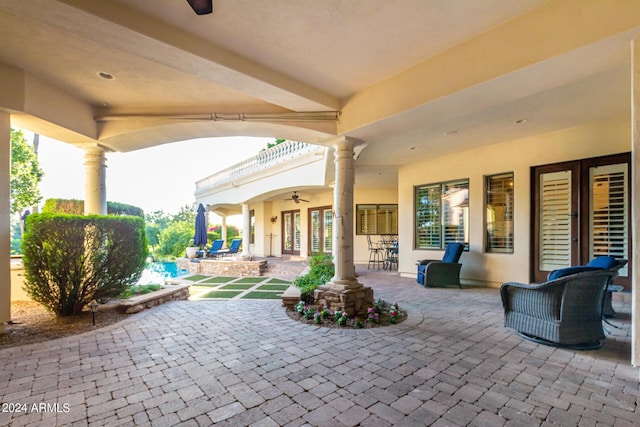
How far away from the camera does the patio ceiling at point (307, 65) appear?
2.35 metres

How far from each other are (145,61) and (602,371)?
5.38 meters

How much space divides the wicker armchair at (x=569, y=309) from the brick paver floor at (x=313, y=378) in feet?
0.52

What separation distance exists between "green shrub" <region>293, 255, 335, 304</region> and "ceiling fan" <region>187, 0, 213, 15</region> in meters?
3.91

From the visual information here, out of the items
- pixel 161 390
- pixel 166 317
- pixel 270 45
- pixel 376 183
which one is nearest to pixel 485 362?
pixel 161 390

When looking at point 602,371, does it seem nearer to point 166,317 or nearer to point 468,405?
point 468,405

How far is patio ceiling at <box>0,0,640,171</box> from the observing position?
2.35 meters

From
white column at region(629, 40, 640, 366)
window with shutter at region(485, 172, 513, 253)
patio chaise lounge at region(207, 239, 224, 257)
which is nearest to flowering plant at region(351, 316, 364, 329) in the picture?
white column at region(629, 40, 640, 366)

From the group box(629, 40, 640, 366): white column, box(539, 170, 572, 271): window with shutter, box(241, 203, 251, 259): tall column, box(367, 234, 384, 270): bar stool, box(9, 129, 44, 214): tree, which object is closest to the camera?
box(629, 40, 640, 366): white column

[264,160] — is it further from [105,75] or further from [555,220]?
[555,220]

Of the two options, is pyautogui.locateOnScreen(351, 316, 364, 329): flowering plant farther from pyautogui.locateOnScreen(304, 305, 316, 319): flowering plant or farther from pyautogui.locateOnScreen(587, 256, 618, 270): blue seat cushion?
pyautogui.locateOnScreen(587, 256, 618, 270): blue seat cushion

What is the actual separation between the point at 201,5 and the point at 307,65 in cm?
136

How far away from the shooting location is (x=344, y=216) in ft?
14.6

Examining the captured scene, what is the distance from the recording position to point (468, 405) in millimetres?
2102

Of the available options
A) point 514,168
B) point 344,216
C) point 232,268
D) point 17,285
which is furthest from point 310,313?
point 232,268
